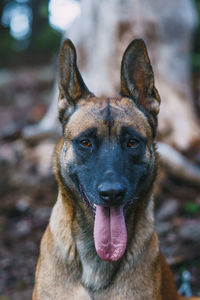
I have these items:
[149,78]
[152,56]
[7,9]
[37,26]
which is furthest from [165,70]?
[7,9]

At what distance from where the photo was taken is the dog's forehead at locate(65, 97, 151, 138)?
3.14 m

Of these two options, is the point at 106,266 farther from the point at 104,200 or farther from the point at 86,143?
the point at 86,143

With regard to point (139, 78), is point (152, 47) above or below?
below

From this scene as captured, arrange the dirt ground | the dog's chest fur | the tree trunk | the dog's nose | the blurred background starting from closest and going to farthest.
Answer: the dog's nose → the dog's chest fur → the dirt ground → the blurred background → the tree trunk

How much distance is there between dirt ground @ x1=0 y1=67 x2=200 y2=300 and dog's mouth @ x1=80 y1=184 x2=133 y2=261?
7.34ft

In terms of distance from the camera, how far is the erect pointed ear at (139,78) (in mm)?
3248

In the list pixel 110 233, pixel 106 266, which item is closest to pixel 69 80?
pixel 110 233

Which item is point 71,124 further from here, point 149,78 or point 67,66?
point 149,78

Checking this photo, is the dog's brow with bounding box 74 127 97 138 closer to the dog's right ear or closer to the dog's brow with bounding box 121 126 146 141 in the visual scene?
the dog's brow with bounding box 121 126 146 141

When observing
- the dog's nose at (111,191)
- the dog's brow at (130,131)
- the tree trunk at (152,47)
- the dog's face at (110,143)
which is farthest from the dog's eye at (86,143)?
the tree trunk at (152,47)

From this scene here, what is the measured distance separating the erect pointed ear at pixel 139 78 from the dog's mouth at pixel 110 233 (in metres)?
1.09

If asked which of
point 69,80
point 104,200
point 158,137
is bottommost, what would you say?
point 158,137

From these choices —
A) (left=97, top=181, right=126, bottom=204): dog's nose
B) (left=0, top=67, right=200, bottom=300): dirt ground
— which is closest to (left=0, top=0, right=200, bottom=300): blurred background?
(left=0, top=67, right=200, bottom=300): dirt ground

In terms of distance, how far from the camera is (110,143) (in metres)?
3.09
